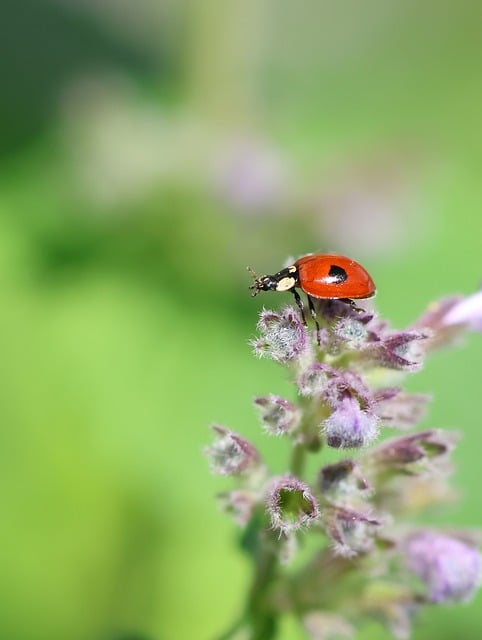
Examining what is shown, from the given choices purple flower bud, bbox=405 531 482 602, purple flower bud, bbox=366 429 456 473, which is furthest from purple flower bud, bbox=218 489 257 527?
purple flower bud, bbox=405 531 482 602

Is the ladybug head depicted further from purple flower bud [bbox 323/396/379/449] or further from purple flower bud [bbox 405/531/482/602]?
purple flower bud [bbox 405/531/482/602]

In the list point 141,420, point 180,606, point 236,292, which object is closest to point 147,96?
point 236,292

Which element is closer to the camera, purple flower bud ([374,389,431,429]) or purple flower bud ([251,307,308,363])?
purple flower bud ([251,307,308,363])

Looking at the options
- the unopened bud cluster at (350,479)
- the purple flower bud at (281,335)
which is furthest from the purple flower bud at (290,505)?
the purple flower bud at (281,335)

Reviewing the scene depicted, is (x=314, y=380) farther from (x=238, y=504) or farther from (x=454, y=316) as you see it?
(x=454, y=316)

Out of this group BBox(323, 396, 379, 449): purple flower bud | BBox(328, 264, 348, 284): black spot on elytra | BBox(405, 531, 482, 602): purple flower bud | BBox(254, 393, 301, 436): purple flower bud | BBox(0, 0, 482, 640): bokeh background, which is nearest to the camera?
BBox(323, 396, 379, 449): purple flower bud

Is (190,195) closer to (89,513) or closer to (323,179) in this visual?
(323,179)
